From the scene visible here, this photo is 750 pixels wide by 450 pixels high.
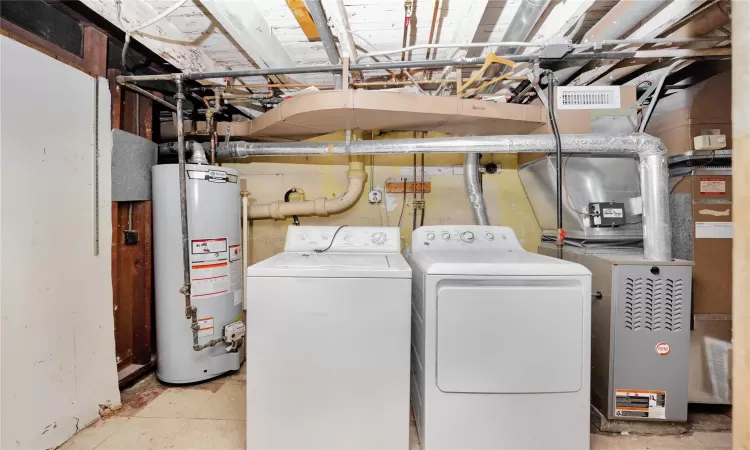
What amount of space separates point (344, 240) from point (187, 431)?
133 cm

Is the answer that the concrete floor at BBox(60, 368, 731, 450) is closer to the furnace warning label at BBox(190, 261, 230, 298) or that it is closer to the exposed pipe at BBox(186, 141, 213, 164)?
the furnace warning label at BBox(190, 261, 230, 298)

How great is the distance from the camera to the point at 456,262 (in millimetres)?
1342

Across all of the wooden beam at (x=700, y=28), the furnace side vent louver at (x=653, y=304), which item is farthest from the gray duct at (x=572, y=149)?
the wooden beam at (x=700, y=28)

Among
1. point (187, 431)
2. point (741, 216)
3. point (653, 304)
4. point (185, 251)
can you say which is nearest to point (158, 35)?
point (185, 251)

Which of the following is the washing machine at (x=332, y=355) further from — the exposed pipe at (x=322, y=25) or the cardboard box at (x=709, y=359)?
the cardboard box at (x=709, y=359)

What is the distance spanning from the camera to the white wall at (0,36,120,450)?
122cm

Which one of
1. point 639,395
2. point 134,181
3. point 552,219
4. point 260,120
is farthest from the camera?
point 552,219

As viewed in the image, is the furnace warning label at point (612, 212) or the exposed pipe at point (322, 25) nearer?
the exposed pipe at point (322, 25)

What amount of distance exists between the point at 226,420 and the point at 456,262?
1535mm

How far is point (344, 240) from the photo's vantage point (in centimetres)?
192

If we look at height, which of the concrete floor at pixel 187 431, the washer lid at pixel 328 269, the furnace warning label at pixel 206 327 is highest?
the washer lid at pixel 328 269

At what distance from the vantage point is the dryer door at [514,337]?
1251 millimetres

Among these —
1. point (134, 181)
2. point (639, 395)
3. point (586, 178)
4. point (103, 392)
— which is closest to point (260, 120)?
point (134, 181)

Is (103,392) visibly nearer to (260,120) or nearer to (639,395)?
(260,120)
